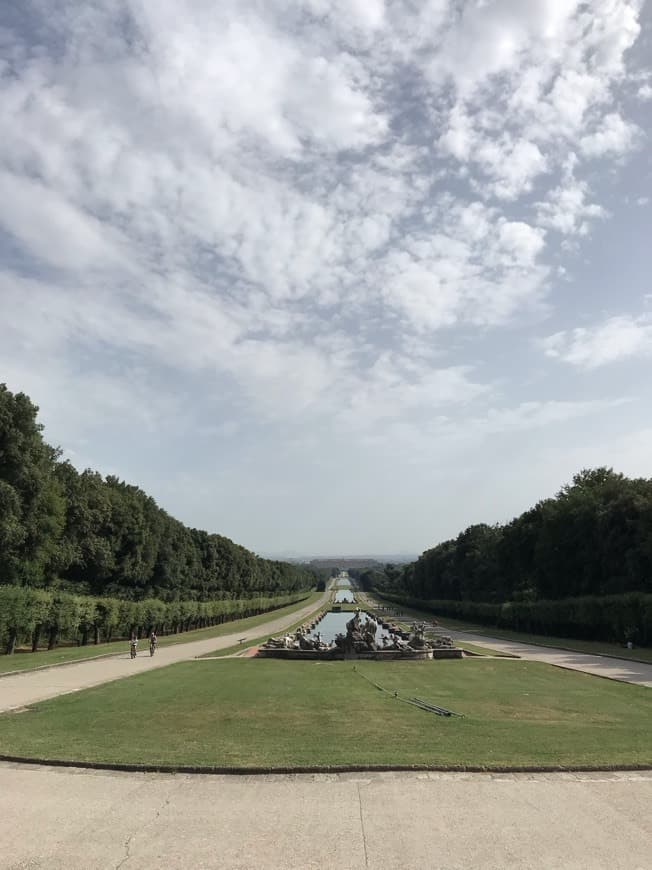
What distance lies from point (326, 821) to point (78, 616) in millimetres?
39306

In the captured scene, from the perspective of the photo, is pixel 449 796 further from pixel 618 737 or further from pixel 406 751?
pixel 618 737

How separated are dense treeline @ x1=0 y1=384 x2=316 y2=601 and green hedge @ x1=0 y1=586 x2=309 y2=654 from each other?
2.79m

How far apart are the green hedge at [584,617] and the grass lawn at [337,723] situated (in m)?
19.1

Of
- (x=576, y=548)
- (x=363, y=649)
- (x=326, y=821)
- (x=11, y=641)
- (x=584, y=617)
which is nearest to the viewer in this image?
(x=326, y=821)

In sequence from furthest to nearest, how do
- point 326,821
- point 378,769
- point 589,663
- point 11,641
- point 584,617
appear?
1. point 584,617
2. point 11,641
3. point 589,663
4. point 378,769
5. point 326,821

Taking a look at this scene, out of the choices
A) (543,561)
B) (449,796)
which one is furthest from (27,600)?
(543,561)

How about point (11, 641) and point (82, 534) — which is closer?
point (11, 641)

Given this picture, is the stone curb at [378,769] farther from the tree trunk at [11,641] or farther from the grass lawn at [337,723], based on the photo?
the tree trunk at [11,641]

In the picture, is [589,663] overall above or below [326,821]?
below

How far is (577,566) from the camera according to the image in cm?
5838

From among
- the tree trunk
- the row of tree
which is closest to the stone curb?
the tree trunk

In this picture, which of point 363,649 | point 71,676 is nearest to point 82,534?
point 71,676

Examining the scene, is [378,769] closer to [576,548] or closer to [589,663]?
[589,663]

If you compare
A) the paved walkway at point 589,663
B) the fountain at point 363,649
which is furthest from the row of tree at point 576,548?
the fountain at point 363,649
